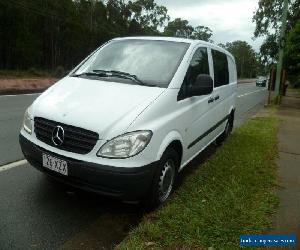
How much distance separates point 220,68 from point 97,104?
11.0 ft

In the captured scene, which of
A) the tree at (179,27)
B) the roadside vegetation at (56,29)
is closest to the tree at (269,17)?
the roadside vegetation at (56,29)

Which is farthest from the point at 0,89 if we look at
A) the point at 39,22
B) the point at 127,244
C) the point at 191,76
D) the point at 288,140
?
the point at 39,22

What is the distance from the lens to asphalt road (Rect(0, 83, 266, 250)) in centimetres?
371

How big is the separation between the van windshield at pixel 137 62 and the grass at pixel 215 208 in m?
1.44

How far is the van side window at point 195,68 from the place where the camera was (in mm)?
4867

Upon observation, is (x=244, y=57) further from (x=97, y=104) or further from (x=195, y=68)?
(x=97, y=104)

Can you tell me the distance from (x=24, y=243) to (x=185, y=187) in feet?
7.23

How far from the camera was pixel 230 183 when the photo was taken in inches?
209

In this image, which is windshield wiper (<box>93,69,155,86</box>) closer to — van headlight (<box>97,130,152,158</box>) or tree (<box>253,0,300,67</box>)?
van headlight (<box>97,130,152,158</box>)

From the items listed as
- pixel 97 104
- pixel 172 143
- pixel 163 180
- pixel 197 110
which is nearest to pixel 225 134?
pixel 197 110

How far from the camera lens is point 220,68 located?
6.95 meters

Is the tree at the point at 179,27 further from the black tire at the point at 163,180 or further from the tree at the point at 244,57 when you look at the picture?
the black tire at the point at 163,180

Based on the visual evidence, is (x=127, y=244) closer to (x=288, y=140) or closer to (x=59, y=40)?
(x=288, y=140)

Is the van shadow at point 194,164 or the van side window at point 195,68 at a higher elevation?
the van side window at point 195,68
